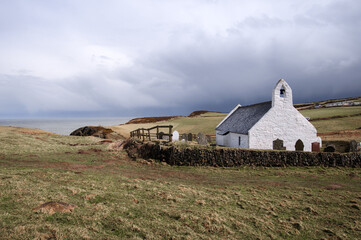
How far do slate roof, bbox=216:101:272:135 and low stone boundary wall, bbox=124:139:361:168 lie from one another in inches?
354

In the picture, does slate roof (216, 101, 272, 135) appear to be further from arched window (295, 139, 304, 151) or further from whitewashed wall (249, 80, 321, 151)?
arched window (295, 139, 304, 151)

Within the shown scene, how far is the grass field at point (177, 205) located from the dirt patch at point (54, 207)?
0.20m

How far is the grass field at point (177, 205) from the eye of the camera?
742cm

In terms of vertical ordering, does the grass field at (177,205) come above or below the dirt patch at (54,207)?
below

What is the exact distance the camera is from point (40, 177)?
42.0 feet

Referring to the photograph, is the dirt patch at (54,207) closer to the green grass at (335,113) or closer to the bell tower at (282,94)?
the bell tower at (282,94)

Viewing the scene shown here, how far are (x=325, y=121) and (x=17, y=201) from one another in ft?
213

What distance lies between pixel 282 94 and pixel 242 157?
14.3 metres

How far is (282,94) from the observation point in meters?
30.3

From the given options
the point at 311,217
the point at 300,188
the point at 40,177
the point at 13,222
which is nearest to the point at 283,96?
the point at 300,188

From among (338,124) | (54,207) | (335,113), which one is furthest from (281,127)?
(335,113)

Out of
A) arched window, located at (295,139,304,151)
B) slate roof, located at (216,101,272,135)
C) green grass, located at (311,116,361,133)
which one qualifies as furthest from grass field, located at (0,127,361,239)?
green grass, located at (311,116,361,133)

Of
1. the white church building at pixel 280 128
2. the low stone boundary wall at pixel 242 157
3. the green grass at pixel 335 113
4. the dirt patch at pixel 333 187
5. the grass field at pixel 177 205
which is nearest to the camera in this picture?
the grass field at pixel 177 205

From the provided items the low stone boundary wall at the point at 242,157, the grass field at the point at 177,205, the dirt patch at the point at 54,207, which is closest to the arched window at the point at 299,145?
the low stone boundary wall at the point at 242,157
